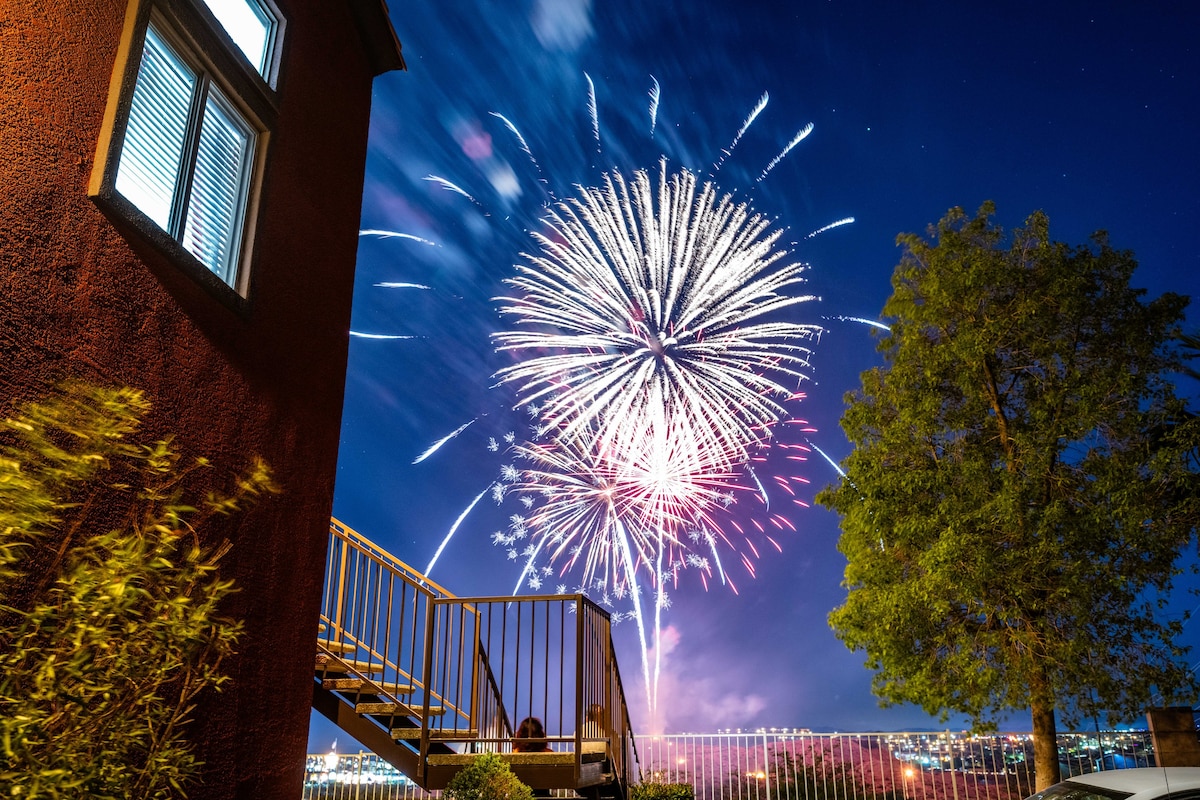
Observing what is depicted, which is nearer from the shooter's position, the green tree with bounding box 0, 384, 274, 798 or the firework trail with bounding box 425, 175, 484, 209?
the green tree with bounding box 0, 384, 274, 798

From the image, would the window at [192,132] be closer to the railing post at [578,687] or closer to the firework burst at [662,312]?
the railing post at [578,687]

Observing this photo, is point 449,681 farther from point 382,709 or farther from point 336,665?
point 336,665

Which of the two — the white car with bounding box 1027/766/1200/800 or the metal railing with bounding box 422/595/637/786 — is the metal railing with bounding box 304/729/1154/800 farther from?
the white car with bounding box 1027/766/1200/800

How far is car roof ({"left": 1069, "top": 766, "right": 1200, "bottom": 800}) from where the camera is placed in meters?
5.34

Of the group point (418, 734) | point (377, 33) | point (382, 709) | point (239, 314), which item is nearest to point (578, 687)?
point (418, 734)

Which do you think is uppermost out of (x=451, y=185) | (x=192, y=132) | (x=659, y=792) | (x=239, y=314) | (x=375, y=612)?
(x=451, y=185)

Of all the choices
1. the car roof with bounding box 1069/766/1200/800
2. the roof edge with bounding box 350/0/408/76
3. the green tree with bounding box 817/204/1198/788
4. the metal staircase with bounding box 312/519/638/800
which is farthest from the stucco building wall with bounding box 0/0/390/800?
the green tree with bounding box 817/204/1198/788

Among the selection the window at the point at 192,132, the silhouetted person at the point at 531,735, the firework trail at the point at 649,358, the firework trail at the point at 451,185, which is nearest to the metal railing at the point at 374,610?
the silhouetted person at the point at 531,735

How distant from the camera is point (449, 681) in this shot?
336 inches

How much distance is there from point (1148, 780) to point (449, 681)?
232 inches

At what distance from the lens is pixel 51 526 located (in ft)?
11.4

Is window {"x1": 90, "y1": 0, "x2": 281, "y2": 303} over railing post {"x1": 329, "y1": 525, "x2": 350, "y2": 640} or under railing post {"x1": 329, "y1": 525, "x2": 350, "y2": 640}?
over

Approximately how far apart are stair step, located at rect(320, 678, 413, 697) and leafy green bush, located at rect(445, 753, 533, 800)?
155 cm

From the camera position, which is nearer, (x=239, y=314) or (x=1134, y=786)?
(x=239, y=314)
